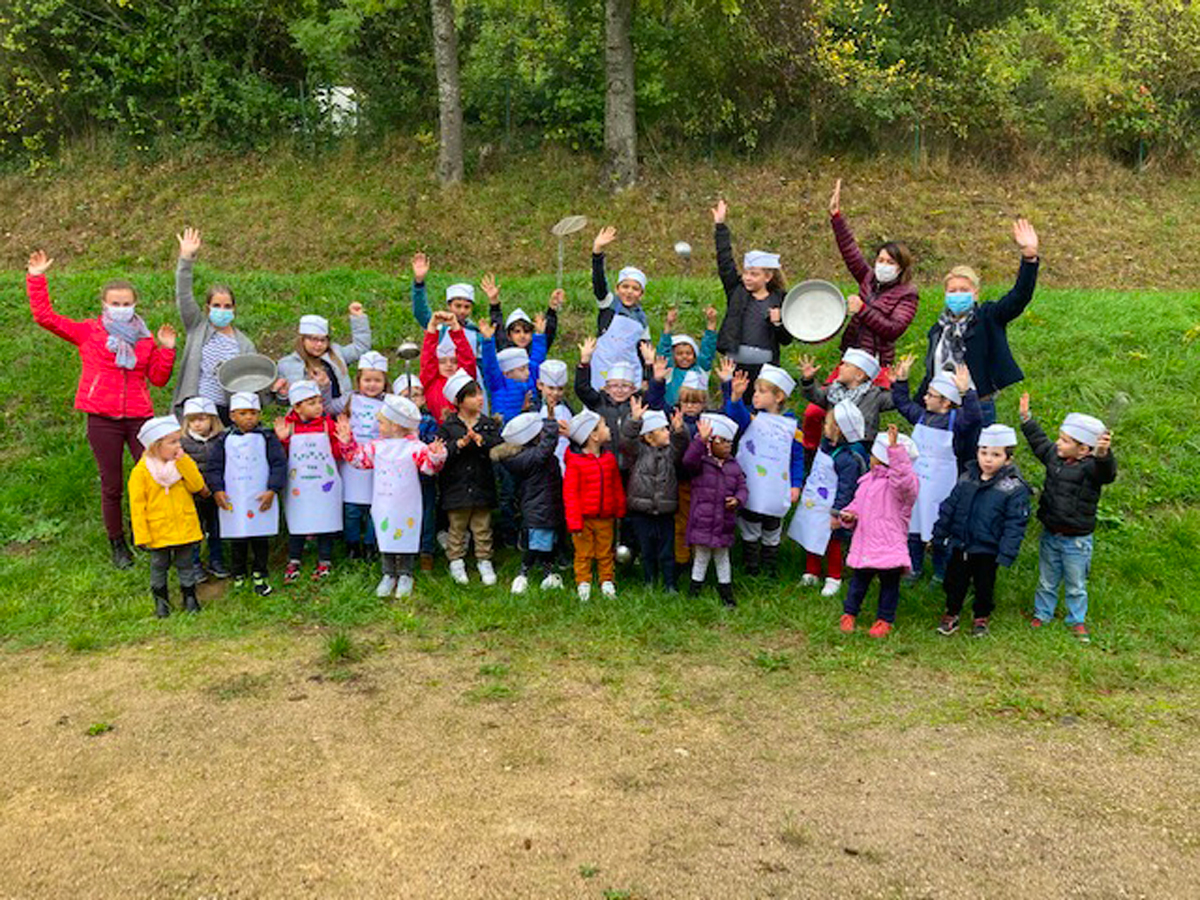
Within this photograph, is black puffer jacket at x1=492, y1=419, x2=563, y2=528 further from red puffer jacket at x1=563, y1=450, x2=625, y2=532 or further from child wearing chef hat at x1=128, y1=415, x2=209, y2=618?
child wearing chef hat at x1=128, y1=415, x2=209, y2=618

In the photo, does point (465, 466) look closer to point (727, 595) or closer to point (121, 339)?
point (727, 595)

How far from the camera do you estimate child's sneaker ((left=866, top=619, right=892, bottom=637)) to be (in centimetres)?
695

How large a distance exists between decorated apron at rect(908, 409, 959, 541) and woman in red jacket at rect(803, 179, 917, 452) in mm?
544

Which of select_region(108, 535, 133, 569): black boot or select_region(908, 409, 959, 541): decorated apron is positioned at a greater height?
select_region(908, 409, 959, 541): decorated apron

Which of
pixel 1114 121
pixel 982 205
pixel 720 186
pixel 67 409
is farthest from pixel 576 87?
pixel 67 409

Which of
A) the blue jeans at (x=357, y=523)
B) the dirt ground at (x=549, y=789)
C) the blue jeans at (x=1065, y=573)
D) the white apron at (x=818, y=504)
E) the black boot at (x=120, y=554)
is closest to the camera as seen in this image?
the dirt ground at (x=549, y=789)

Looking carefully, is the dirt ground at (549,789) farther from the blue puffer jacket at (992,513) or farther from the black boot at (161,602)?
the blue puffer jacket at (992,513)

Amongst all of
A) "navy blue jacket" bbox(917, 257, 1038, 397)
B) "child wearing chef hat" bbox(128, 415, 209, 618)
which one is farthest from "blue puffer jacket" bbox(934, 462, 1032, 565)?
"child wearing chef hat" bbox(128, 415, 209, 618)

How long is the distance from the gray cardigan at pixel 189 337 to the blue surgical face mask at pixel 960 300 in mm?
6007

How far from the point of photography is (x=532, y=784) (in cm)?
502

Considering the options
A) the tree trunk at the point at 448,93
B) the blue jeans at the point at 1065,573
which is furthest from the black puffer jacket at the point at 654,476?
the tree trunk at the point at 448,93

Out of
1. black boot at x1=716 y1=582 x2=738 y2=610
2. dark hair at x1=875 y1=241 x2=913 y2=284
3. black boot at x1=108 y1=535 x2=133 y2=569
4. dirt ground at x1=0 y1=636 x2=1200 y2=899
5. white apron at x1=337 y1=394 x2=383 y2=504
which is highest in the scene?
dark hair at x1=875 y1=241 x2=913 y2=284

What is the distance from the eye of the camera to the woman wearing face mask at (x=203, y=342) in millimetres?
8086

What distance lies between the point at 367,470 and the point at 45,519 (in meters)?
3.49
